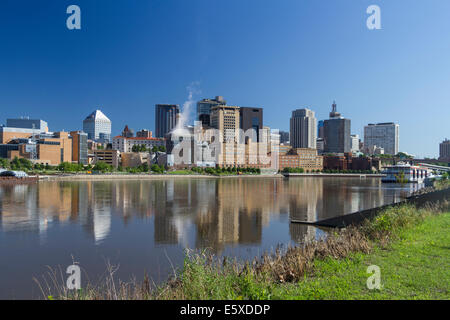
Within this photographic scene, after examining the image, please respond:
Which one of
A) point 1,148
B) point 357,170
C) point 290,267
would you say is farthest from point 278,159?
point 290,267

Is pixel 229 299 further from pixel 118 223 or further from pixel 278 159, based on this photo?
pixel 278 159

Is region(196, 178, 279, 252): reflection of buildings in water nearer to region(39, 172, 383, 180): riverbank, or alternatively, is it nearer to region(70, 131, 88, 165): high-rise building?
region(39, 172, 383, 180): riverbank

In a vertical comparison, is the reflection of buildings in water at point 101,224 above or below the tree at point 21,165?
below

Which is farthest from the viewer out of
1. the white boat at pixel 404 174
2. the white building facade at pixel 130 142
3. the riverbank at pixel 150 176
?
the white building facade at pixel 130 142

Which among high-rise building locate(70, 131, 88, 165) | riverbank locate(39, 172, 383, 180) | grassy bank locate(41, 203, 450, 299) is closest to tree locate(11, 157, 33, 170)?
riverbank locate(39, 172, 383, 180)

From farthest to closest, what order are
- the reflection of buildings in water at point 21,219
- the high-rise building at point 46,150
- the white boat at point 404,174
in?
the high-rise building at point 46,150 → the white boat at point 404,174 → the reflection of buildings in water at point 21,219

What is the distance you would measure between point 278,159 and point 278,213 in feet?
468

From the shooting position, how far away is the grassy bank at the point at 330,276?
24.0 feet

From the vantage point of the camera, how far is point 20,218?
2461 centimetres

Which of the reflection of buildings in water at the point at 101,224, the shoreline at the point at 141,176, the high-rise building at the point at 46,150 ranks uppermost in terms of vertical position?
the high-rise building at the point at 46,150

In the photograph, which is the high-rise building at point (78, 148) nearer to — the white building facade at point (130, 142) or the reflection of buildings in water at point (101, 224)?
the white building facade at point (130, 142)

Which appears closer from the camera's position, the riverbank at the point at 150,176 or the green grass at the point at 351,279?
the green grass at the point at 351,279

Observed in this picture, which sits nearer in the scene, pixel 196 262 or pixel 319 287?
pixel 319 287

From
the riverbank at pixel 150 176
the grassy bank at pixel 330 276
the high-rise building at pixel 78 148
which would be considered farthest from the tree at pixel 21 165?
the grassy bank at pixel 330 276
